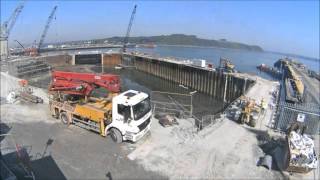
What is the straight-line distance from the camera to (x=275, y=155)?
15844 mm

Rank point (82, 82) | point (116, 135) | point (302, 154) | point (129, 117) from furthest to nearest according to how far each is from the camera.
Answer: point (82, 82), point (116, 135), point (129, 117), point (302, 154)

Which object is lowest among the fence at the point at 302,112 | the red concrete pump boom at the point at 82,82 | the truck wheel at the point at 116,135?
the truck wheel at the point at 116,135

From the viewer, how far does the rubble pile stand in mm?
13852

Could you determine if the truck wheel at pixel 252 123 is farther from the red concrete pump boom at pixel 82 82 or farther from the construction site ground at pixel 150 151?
the red concrete pump boom at pixel 82 82

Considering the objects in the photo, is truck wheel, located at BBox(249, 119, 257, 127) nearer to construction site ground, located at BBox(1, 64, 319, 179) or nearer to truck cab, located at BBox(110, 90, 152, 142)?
construction site ground, located at BBox(1, 64, 319, 179)

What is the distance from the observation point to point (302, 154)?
13922 millimetres

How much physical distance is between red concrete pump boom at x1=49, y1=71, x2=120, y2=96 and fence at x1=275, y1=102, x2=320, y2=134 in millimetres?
11012

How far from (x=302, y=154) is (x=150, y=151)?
7731 millimetres

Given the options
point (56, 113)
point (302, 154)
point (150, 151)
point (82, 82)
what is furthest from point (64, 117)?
point (302, 154)

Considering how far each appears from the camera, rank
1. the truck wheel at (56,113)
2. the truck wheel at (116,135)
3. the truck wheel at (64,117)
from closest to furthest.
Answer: the truck wheel at (116,135), the truck wheel at (64,117), the truck wheel at (56,113)

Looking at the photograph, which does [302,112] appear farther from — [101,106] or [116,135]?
[101,106]

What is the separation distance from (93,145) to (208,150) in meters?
6.64

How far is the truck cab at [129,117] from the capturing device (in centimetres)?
1617

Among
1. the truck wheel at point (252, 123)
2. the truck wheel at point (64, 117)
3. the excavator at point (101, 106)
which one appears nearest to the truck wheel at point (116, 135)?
the excavator at point (101, 106)
